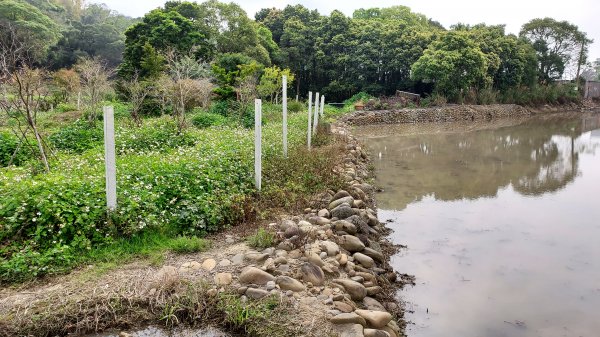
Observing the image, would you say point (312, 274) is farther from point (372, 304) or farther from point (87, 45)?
point (87, 45)

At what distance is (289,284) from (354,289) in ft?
2.31

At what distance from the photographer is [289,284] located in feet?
13.5

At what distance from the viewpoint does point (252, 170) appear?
7.02m

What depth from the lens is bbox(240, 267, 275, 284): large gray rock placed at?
13.5 feet

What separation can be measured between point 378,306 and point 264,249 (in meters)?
1.36

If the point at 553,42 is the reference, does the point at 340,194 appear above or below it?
below

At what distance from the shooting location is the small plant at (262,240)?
195 inches

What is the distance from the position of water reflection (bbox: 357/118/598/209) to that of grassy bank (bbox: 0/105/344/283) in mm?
3285

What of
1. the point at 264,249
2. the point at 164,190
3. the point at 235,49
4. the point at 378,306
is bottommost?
the point at 378,306

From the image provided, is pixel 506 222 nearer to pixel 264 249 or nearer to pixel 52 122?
pixel 264 249

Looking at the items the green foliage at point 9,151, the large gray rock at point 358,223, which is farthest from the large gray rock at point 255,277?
the green foliage at point 9,151

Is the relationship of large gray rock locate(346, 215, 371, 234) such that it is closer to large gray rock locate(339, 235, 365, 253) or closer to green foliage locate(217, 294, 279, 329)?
large gray rock locate(339, 235, 365, 253)

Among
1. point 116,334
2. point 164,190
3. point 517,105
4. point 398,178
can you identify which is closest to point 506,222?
point 398,178

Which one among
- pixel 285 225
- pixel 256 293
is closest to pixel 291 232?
pixel 285 225
